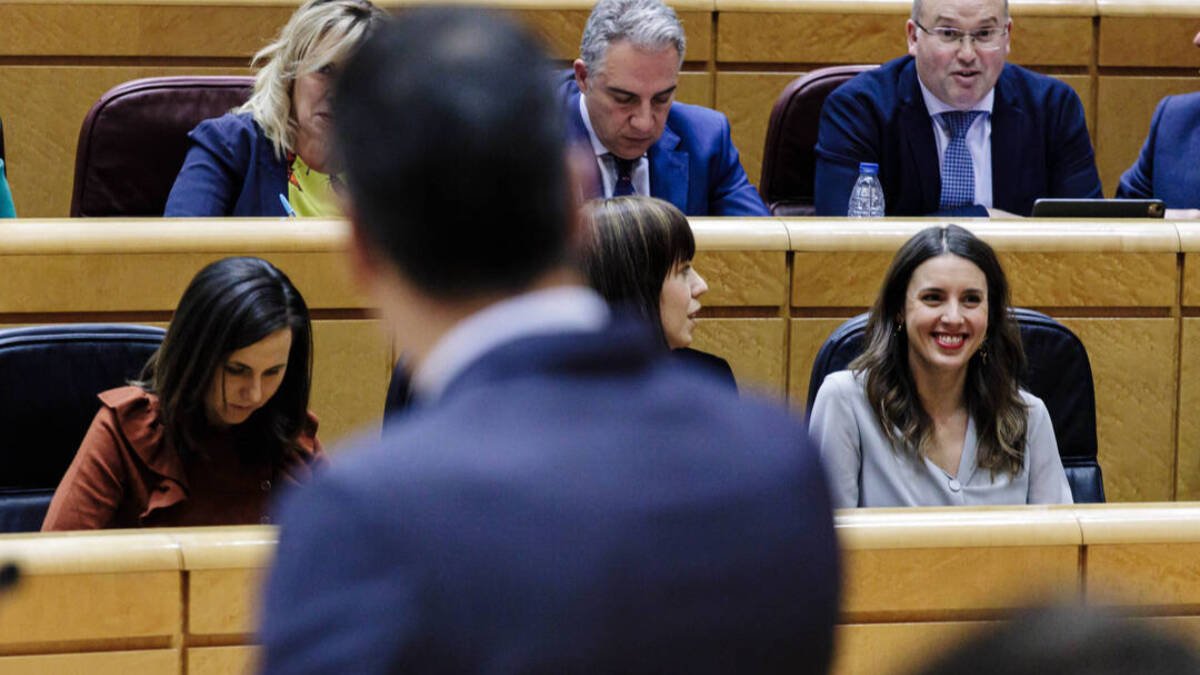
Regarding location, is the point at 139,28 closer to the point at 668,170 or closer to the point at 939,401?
the point at 668,170

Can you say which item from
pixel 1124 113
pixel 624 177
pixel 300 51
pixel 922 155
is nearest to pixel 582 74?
pixel 624 177

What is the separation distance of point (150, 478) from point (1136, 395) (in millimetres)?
1195

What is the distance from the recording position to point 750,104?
3.11 metres

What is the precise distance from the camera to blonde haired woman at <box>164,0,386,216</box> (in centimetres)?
211

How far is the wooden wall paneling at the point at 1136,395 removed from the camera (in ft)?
7.16

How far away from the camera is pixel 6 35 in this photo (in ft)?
9.46

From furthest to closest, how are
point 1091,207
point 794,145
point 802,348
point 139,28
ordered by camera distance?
point 139,28 → point 794,145 → point 1091,207 → point 802,348

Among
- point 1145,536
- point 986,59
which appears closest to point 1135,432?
point 986,59

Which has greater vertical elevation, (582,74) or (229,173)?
(582,74)

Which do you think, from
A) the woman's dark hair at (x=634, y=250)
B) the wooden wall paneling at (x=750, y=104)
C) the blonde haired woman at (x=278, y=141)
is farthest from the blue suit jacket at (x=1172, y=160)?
the blonde haired woman at (x=278, y=141)

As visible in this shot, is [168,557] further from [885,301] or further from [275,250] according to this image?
[885,301]

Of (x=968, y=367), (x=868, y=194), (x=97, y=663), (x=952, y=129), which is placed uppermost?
(x=952, y=129)

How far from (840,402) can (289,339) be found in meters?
0.59

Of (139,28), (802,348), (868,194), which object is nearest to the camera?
(802,348)
